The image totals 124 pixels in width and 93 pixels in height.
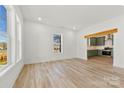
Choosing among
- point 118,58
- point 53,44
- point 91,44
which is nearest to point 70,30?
point 53,44

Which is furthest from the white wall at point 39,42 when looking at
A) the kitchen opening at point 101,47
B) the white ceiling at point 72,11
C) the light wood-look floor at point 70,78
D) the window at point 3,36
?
the window at point 3,36

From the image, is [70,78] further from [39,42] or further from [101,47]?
[101,47]

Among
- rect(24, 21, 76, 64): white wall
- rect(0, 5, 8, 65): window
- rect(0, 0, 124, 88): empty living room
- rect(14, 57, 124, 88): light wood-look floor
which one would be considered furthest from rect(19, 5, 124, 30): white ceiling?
rect(14, 57, 124, 88): light wood-look floor

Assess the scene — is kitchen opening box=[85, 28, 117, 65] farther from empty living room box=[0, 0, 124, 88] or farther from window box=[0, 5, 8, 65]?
window box=[0, 5, 8, 65]

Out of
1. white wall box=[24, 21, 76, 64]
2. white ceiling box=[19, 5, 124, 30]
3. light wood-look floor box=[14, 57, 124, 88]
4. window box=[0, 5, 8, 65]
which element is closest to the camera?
window box=[0, 5, 8, 65]

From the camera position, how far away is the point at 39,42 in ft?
23.1

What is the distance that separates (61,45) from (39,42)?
204 centimetres

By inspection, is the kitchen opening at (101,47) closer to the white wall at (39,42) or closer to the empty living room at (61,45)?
the empty living room at (61,45)

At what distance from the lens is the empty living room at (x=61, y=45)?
317 centimetres

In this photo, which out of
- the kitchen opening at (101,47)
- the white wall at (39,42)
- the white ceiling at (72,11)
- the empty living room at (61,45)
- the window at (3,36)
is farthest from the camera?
the kitchen opening at (101,47)

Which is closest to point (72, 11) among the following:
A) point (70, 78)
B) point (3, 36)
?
point (70, 78)

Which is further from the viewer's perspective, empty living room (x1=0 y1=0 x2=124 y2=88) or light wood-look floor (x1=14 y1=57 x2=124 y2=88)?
empty living room (x1=0 y1=0 x2=124 y2=88)

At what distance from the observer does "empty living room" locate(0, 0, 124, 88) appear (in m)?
3.17

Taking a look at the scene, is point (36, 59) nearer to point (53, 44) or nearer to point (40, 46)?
point (40, 46)
